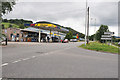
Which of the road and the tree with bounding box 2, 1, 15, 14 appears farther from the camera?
the tree with bounding box 2, 1, 15, 14

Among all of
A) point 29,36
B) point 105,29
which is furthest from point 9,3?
point 105,29

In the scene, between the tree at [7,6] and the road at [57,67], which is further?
the tree at [7,6]

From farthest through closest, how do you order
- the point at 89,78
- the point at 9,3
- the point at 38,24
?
the point at 38,24, the point at 9,3, the point at 89,78

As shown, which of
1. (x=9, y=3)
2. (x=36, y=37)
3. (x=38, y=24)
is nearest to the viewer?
(x=9, y=3)

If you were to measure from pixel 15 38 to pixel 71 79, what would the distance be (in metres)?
46.3

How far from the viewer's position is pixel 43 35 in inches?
2554

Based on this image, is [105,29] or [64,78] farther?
[105,29]

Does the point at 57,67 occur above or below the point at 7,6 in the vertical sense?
below

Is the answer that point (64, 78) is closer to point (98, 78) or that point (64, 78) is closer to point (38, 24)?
point (98, 78)

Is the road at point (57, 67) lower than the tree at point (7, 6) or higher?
lower

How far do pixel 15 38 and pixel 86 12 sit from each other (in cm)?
2974

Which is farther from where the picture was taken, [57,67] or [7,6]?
[7,6]

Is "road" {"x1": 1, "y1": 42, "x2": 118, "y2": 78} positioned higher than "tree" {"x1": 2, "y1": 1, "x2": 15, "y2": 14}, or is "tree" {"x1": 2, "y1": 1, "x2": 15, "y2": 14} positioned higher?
"tree" {"x1": 2, "y1": 1, "x2": 15, "y2": 14}

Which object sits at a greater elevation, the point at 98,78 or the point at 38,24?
the point at 38,24
